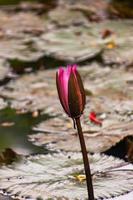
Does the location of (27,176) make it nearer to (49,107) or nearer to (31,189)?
(31,189)

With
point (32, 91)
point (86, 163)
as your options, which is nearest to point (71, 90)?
point (86, 163)

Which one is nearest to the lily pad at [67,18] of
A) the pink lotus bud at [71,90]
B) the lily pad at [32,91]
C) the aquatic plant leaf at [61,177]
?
the lily pad at [32,91]

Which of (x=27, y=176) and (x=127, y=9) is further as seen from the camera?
(x=127, y=9)

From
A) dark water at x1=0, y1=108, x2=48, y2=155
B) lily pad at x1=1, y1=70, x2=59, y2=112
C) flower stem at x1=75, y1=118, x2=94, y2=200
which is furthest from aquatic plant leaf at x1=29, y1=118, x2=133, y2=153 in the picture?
flower stem at x1=75, y1=118, x2=94, y2=200

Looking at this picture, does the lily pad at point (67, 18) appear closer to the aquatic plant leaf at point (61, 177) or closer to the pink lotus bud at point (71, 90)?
the aquatic plant leaf at point (61, 177)

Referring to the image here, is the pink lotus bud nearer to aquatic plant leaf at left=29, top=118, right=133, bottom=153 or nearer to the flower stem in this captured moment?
the flower stem

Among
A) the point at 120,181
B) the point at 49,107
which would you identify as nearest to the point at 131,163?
the point at 120,181
